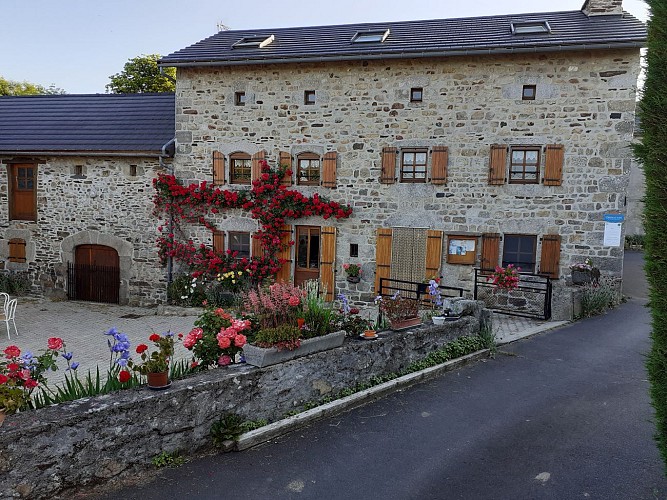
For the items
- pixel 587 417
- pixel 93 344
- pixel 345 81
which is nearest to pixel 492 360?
pixel 587 417

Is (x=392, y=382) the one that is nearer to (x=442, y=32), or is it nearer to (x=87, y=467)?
(x=87, y=467)

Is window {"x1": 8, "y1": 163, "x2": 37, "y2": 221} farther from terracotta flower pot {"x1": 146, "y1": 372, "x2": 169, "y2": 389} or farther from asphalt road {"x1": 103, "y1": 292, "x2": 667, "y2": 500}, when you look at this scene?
asphalt road {"x1": 103, "y1": 292, "x2": 667, "y2": 500}

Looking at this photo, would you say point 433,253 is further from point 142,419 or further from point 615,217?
point 142,419

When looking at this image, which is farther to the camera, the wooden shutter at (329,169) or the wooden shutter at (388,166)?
the wooden shutter at (329,169)

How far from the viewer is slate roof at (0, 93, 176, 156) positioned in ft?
43.5

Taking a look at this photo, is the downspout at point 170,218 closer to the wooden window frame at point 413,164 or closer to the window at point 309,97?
the window at point 309,97

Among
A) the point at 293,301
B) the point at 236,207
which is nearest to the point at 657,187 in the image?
the point at 293,301

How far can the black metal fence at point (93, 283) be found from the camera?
1355 centimetres

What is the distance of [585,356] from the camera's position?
768cm

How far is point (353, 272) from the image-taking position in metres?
12.0

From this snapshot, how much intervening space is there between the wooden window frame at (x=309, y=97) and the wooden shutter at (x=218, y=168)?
2.55 metres

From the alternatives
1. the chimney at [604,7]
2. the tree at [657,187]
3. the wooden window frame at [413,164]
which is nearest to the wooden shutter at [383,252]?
the wooden window frame at [413,164]

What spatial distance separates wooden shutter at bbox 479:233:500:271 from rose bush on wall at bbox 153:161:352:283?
128 inches

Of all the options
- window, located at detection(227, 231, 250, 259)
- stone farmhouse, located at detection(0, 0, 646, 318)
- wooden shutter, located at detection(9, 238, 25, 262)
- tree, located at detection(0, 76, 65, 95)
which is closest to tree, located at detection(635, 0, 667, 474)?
stone farmhouse, located at detection(0, 0, 646, 318)
